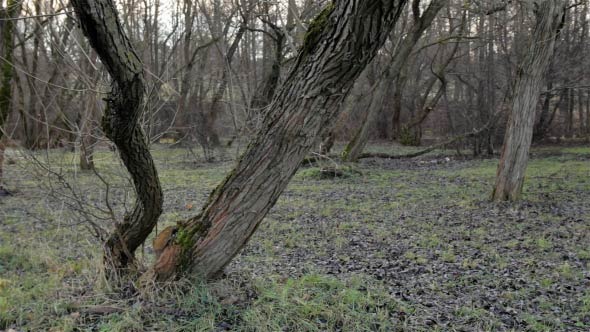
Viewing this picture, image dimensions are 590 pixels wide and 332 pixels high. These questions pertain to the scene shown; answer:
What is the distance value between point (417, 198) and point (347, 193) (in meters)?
1.63

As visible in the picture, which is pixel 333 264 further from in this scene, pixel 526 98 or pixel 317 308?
pixel 526 98

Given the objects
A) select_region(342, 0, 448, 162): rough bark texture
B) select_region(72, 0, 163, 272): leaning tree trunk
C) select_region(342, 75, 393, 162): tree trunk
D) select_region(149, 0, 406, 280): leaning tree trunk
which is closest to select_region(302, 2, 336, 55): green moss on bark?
select_region(149, 0, 406, 280): leaning tree trunk

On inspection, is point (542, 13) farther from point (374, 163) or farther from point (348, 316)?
point (374, 163)

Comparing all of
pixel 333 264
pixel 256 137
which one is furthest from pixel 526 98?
pixel 256 137

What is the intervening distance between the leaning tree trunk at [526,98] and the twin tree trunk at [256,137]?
6317 mm

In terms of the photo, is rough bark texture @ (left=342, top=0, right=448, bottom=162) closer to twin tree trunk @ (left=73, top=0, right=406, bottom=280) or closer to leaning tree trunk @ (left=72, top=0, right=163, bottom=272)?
twin tree trunk @ (left=73, top=0, right=406, bottom=280)

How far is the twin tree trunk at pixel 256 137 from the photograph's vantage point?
3027 millimetres

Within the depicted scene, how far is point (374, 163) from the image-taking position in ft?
54.5

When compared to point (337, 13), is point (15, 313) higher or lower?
lower

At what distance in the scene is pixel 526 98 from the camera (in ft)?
28.3

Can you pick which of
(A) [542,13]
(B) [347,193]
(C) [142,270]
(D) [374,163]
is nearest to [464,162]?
(D) [374,163]

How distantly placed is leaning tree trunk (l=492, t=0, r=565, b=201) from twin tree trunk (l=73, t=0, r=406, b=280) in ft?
20.7

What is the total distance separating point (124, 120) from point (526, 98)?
749 cm

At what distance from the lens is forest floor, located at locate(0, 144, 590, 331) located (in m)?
3.65
